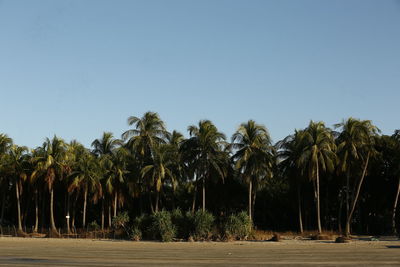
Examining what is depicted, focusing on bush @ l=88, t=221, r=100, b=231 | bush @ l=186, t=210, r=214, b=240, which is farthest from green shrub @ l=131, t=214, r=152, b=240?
bush @ l=88, t=221, r=100, b=231

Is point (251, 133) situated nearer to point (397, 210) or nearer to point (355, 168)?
point (355, 168)

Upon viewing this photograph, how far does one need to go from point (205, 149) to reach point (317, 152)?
501 inches

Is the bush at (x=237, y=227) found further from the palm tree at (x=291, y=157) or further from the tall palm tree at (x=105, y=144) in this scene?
the tall palm tree at (x=105, y=144)

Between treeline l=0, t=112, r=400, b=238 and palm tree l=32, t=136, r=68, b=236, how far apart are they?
0.42 ft

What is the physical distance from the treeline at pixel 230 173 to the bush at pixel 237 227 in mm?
5855

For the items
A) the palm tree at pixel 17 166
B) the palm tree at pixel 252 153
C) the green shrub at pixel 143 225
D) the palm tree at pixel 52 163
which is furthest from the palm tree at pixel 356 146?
the palm tree at pixel 17 166

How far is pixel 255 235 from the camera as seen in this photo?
50.5 m

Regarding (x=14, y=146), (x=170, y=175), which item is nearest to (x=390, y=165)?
(x=170, y=175)

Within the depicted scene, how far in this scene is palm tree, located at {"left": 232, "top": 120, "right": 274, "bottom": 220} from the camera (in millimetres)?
58781

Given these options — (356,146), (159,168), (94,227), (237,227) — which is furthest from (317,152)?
(94,227)

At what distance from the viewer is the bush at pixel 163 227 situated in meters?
48.2

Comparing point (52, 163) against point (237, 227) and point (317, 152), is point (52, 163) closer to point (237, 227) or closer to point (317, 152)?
point (237, 227)

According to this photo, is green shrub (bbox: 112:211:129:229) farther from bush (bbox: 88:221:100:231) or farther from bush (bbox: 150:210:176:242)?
bush (bbox: 150:210:176:242)

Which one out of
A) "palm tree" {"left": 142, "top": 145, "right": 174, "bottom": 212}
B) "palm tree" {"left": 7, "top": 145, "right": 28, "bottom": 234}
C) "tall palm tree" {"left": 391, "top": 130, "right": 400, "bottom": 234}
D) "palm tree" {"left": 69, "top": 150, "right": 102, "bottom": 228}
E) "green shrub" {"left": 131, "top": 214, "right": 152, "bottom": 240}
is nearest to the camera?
"green shrub" {"left": 131, "top": 214, "right": 152, "bottom": 240}
